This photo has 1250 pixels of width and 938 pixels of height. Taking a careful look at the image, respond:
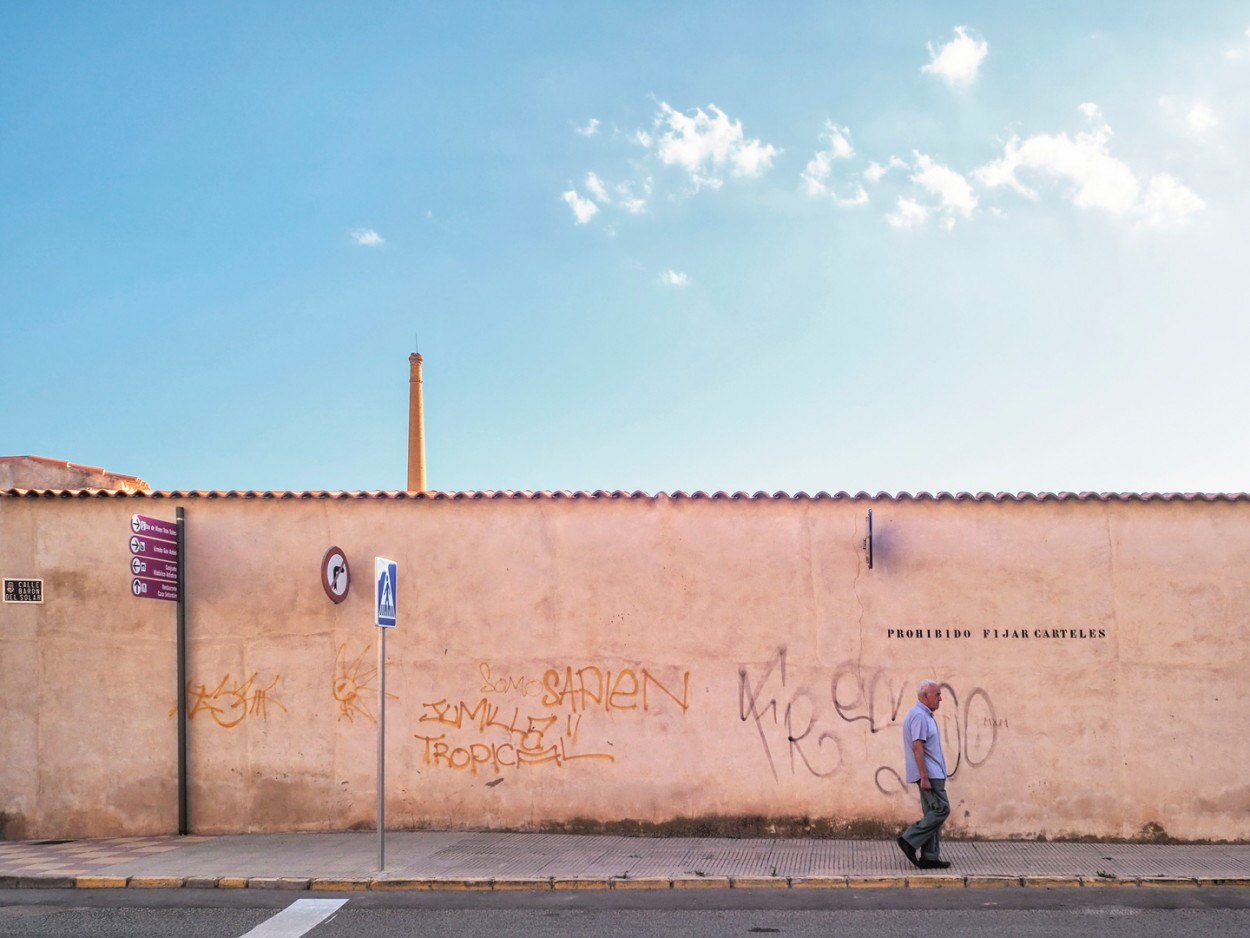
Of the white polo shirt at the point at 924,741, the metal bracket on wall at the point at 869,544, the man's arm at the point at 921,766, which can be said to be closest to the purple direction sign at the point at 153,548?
the metal bracket on wall at the point at 869,544

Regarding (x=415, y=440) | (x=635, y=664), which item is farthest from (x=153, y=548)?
(x=415, y=440)

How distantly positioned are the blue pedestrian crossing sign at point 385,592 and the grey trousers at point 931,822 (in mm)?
5044

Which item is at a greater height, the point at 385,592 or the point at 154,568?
the point at 154,568

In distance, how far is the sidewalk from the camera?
8602mm

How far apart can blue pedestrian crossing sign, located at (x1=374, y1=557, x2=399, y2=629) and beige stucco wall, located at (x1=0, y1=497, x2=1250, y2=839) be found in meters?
1.65

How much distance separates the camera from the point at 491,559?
11070 millimetres

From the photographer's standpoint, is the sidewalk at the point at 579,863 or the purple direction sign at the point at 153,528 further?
the purple direction sign at the point at 153,528

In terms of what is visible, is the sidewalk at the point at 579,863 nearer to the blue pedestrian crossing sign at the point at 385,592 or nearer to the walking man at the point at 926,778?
the walking man at the point at 926,778

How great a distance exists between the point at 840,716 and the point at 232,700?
660cm

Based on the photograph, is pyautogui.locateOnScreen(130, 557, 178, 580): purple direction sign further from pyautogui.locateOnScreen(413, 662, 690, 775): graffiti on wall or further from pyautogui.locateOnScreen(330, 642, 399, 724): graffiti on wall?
pyautogui.locateOnScreen(413, 662, 690, 775): graffiti on wall

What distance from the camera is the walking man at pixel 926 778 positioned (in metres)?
8.91

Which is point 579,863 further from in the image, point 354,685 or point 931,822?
point 354,685

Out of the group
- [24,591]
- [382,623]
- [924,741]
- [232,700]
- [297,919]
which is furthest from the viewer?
[24,591]

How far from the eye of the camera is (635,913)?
7816 millimetres
